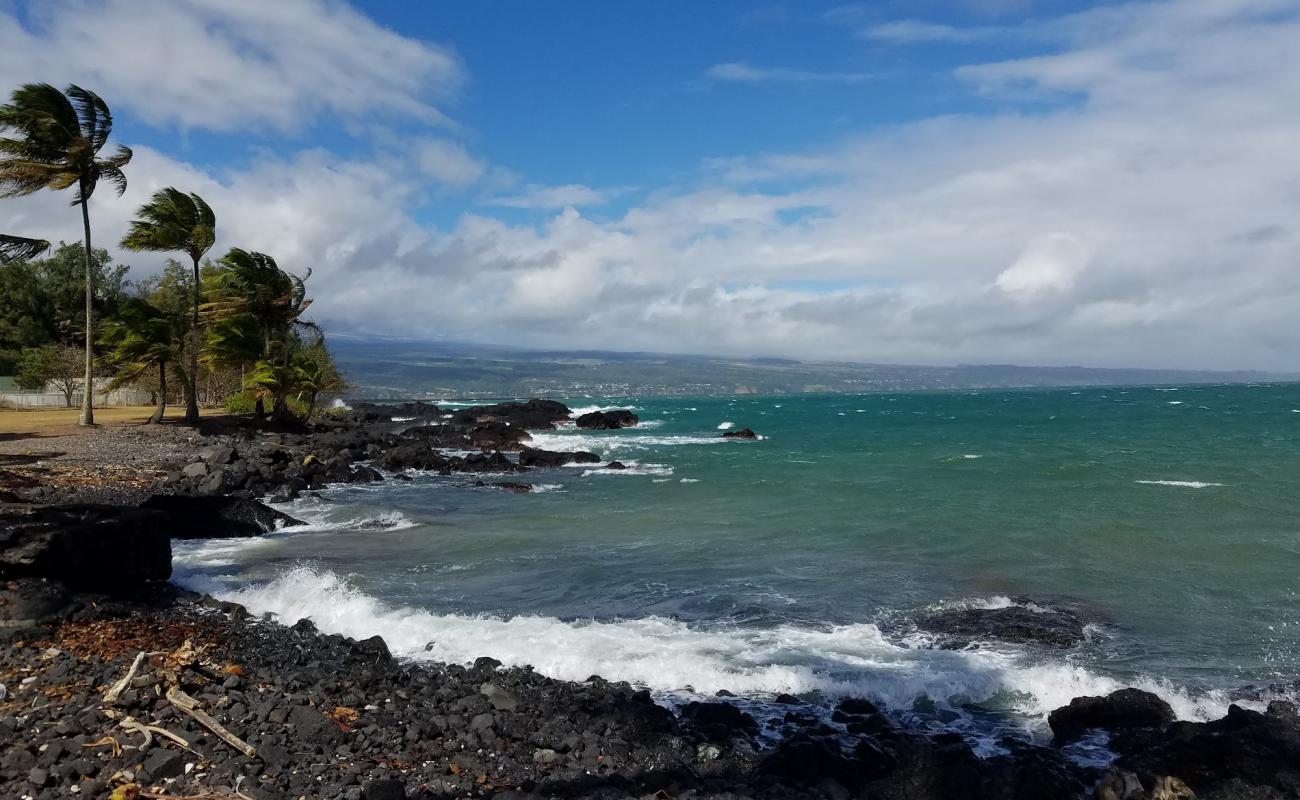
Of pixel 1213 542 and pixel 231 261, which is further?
pixel 231 261

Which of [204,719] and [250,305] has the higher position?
[250,305]

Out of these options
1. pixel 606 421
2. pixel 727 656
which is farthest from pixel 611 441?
pixel 727 656

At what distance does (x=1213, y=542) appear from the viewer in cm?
1725

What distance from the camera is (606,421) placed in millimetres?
64375

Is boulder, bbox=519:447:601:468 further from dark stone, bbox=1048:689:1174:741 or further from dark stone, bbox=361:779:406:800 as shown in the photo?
dark stone, bbox=361:779:406:800

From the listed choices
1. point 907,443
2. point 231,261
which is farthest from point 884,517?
point 231,261

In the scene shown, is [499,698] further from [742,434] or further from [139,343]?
[742,434]

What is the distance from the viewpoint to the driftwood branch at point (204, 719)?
628cm

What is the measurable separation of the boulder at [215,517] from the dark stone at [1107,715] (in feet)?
51.5

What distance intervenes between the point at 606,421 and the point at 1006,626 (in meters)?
53.5

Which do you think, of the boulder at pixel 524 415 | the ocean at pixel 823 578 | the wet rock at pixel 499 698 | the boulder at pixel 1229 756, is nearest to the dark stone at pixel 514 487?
the ocean at pixel 823 578

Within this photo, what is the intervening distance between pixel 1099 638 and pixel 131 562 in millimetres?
13486

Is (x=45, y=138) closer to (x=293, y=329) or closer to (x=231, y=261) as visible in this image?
(x=231, y=261)

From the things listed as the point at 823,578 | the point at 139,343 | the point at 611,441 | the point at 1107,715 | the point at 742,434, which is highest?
the point at 139,343
